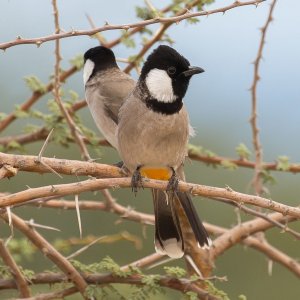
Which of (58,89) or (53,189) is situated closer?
(53,189)

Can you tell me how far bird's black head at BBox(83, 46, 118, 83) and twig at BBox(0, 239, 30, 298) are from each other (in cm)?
199

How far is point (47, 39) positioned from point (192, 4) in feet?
3.30

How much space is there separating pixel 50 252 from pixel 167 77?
2.58 ft

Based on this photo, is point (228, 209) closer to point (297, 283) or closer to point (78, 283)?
point (297, 283)

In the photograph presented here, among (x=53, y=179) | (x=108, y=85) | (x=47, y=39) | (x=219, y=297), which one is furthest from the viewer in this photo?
(x=53, y=179)

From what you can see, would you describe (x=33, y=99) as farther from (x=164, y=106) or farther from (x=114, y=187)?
(x=114, y=187)

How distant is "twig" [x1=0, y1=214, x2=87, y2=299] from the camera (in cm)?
273

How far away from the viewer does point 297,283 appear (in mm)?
6512

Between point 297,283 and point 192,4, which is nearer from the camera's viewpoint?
point 192,4

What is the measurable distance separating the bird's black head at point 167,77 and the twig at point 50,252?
68cm

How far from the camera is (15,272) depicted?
2.74 m

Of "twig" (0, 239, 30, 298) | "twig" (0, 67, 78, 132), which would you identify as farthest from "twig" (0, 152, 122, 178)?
"twig" (0, 67, 78, 132)

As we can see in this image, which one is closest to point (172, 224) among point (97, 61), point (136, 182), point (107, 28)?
point (136, 182)

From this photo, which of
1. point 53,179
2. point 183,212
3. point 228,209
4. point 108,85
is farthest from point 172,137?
point 228,209
